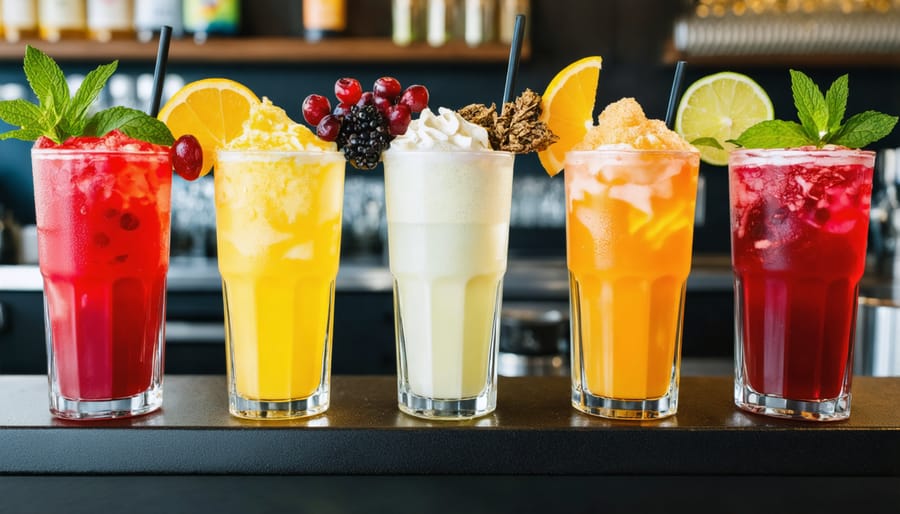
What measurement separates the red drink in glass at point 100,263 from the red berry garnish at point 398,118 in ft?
0.97

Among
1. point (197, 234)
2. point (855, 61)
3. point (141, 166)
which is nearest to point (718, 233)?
point (855, 61)

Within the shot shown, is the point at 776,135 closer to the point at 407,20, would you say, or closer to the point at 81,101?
the point at 81,101

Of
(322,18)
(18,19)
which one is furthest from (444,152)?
(18,19)

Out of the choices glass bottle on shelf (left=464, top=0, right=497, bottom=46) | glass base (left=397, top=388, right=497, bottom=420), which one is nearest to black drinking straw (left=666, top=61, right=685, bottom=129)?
glass base (left=397, top=388, right=497, bottom=420)

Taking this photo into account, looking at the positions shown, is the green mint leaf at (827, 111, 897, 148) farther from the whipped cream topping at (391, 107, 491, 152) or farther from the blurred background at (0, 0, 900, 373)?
the blurred background at (0, 0, 900, 373)

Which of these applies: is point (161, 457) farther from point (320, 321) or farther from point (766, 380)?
point (766, 380)

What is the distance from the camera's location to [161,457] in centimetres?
101

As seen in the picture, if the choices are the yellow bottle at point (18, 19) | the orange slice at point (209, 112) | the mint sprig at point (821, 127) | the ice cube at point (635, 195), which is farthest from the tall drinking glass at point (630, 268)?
the yellow bottle at point (18, 19)

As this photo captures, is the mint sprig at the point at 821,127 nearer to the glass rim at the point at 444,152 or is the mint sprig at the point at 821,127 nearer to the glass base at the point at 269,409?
the glass rim at the point at 444,152

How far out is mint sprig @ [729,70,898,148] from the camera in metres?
1.09

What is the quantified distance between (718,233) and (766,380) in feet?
11.6

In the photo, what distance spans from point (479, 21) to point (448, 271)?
3.06 metres

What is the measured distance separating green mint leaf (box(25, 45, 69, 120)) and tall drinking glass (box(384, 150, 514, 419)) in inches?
16.5

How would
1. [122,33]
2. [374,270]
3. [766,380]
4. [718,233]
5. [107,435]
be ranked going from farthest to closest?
1. [718,233]
2. [122,33]
3. [374,270]
4. [766,380]
5. [107,435]
